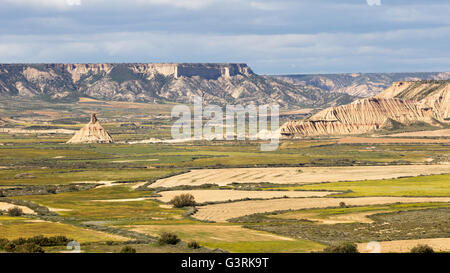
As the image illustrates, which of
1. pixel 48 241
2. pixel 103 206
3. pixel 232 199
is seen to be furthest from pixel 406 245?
pixel 103 206

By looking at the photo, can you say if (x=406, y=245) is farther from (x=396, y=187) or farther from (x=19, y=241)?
(x=396, y=187)

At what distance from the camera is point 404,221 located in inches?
2908

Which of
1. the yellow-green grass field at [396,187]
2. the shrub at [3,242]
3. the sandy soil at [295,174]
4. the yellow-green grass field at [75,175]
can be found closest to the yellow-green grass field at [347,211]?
the yellow-green grass field at [396,187]

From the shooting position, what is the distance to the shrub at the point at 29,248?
48450mm

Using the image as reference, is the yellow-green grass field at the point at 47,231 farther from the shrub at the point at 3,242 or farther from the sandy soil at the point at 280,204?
the sandy soil at the point at 280,204

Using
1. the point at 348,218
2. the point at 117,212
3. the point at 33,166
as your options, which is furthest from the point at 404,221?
the point at 33,166

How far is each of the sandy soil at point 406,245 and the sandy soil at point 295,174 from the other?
204 ft

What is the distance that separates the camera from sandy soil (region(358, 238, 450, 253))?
52.8 m

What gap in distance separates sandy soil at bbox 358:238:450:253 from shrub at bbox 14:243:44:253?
24.1 metres

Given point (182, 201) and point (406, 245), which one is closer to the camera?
point (406, 245)

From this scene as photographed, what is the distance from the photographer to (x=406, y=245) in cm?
5575

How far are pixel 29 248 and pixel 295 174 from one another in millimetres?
90240

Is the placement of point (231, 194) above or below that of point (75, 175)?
above

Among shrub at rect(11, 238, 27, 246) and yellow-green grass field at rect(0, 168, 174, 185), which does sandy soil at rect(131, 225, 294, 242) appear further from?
yellow-green grass field at rect(0, 168, 174, 185)
